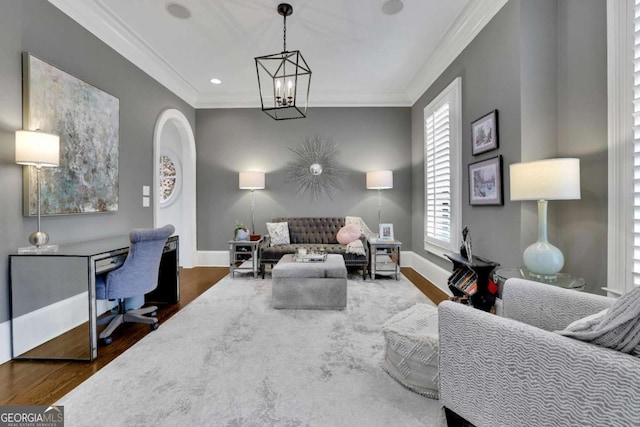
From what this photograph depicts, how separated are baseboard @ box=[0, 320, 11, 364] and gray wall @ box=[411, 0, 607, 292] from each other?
4106 millimetres

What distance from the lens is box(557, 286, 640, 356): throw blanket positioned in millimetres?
853

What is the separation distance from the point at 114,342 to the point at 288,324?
149 centimetres

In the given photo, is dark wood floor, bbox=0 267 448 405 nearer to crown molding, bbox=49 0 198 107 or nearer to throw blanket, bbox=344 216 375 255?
throw blanket, bbox=344 216 375 255

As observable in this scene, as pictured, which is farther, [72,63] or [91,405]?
[72,63]

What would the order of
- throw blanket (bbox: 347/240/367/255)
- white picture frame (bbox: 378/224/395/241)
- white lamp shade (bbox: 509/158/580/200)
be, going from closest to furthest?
white lamp shade (bbox: 509/158/580/200) < throw blanket (bbox: 347/240/367/255) < white picture frame (bbox: 378/224/395/241)

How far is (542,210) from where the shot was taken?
2.01 meters

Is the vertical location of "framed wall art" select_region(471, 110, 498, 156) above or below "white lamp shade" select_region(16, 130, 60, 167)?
above

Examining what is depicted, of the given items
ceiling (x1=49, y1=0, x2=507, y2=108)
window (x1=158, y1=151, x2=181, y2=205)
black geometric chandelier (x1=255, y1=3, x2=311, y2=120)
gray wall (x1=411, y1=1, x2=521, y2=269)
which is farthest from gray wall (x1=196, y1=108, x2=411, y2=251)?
gray wall (x1=411, y1=1, x2=521, y2=269)

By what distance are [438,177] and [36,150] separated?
4.24m

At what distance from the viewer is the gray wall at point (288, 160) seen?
5.26 metres

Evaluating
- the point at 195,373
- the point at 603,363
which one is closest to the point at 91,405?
the point at 195,373

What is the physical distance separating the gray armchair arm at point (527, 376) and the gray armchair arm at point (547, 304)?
505mm

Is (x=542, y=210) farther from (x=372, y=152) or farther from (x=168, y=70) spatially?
(x=168, y=70)

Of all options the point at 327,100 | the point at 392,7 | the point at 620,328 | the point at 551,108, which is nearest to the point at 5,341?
the point at 620,328
